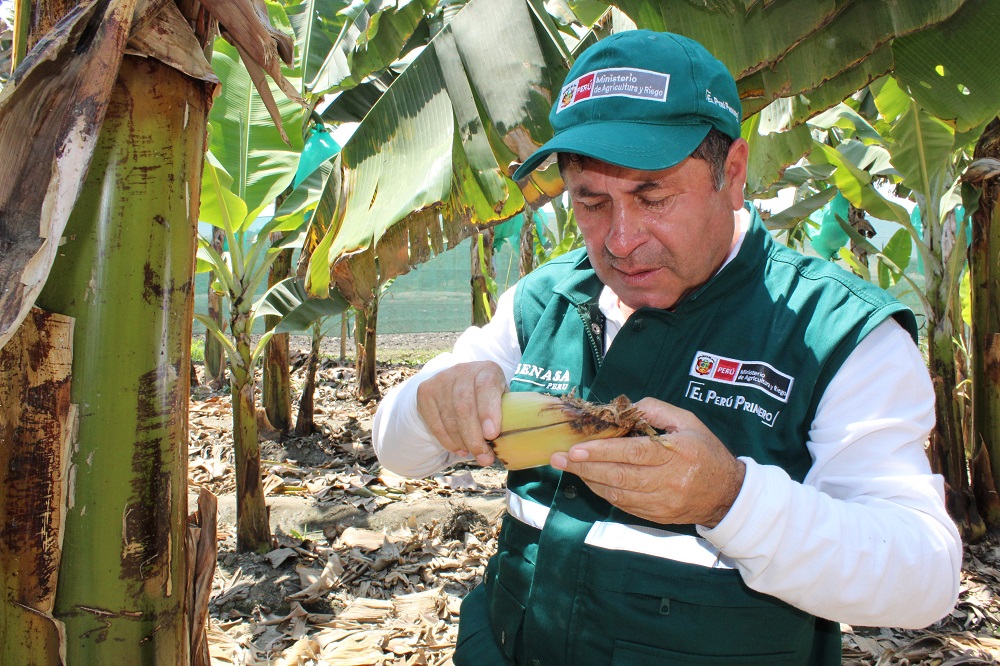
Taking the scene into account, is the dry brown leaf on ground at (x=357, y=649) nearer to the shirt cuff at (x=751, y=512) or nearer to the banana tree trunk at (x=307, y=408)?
the shirt cuff at (x=751, y=512)

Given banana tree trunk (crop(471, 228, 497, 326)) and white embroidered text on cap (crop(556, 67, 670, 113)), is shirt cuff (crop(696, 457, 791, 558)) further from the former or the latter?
banana tree trunk (crop(471, 228, 497, 326))

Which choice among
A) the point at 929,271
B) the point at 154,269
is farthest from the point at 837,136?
the point at 154,269

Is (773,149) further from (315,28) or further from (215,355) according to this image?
(215,355)

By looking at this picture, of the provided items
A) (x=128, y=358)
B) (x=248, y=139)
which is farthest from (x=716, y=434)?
(x=248, y=139)

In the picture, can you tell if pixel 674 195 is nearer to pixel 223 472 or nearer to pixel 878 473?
pixel 878 473

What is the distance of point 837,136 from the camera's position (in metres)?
5.74

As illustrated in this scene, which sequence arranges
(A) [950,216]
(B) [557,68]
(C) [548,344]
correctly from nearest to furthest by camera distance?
(C) [548,344], (B) [557,68], (A) [950,216]

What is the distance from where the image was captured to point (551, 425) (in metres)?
1.14

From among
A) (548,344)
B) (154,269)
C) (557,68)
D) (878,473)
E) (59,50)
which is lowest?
(878,473)

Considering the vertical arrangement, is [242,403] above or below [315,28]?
below

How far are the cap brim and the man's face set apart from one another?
56 mm

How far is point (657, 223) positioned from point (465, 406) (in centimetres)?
45

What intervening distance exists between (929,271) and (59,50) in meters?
4.36

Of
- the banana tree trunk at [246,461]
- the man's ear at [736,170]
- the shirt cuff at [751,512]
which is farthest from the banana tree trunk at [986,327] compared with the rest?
the banana tree trunk at [246,461]
